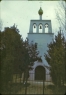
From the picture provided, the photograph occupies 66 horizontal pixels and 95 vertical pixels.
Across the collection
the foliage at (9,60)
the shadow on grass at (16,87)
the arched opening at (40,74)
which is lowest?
the shadow on grass at (16,87)

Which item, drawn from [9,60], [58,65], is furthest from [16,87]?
[58,65]

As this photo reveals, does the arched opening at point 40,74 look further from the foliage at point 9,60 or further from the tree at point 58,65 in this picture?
the foliage at point 9,60

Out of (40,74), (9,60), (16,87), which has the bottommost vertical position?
(16,87)

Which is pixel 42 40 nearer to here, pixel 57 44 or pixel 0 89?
pixel 57 44

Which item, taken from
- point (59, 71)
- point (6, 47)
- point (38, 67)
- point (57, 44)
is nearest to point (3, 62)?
point (6, 47)

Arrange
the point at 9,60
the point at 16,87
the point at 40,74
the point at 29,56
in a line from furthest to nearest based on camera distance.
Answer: the point at 29,56
the point at 40,74
the point at 16,87
the point at 9,60

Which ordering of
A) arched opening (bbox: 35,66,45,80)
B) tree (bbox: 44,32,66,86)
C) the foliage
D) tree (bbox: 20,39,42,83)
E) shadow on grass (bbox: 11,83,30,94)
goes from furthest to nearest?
tree (bbox: 20,39,42,83)
arched opening (bbox: 35,66,45,80)
tree (bbox: 44,32,66,86)
shadow on grass (bbox: 11,83,30,94)
the foliage

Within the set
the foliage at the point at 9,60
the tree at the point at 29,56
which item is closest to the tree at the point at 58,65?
the foliage at the point at 9,60

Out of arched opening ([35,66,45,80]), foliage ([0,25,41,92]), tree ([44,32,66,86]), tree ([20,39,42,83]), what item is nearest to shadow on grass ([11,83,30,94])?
foliage ([0,25,41,92])

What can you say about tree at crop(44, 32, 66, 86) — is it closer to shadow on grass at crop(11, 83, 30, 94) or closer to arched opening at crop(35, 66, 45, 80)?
arched opening at crop(35, 66, 45, 80)

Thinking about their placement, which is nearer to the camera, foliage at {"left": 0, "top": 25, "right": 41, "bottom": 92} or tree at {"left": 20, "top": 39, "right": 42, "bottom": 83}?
foliage at {"left": 0, "top": 25, "right": 41, "bottom": 92}

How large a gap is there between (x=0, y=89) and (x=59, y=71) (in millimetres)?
2853

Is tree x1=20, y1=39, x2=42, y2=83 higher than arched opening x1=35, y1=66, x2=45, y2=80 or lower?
higher

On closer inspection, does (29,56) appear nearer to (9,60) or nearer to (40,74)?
(40,74)
